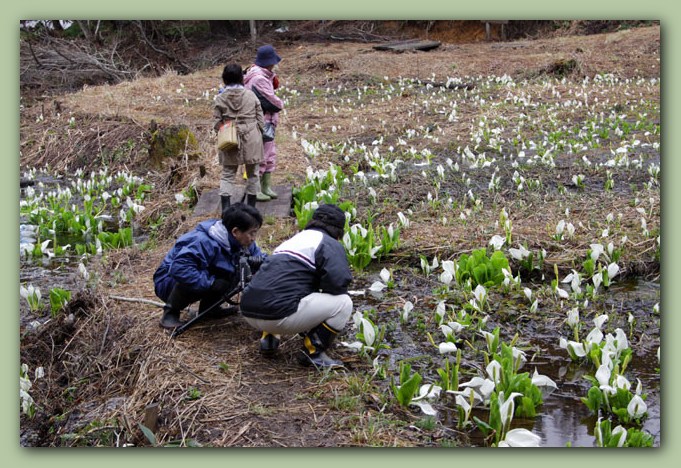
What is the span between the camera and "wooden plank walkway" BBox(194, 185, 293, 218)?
20.5 ft

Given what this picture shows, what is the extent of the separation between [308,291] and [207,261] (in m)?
0.62

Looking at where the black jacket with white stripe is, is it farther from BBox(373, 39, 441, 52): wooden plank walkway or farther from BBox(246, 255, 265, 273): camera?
BBox(373, 39, 441, 52): wooden plank walkway

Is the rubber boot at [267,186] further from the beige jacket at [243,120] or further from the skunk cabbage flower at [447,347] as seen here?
the skunk cabbage flower at [447,347]

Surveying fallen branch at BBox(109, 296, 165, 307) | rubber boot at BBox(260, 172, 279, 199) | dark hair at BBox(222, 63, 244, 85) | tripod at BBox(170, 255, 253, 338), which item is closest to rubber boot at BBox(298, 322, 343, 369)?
tripod at BBox(170, 255, 253, 338)

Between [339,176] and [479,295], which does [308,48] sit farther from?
[479,295]

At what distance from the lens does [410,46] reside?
16.1 m

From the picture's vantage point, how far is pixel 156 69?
49.6 feet

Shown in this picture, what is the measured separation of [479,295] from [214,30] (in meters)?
12.8

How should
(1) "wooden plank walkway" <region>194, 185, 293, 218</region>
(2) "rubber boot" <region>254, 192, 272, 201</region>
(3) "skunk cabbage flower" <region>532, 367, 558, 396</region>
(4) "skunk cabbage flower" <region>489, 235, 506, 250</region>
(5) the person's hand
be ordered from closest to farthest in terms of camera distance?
(3) "skunk cabbage flower" <region>532, 367, 558, 396</region>, (5) the person's hand, (4) "skunk cabbage flower" <region>489, 235, 506, 250</region>, (1) "wooden plank walkway" <region>194, 185, 293, 218</region>, (2) "rubber boot" <region>254, 192, 272, 201</region>

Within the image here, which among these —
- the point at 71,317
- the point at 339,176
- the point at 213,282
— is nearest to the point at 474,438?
the point at 213,282

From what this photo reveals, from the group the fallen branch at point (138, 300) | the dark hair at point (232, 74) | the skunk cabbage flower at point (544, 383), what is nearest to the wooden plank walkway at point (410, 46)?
the dark hair at point (232, 74)

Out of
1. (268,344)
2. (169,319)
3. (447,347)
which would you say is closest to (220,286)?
(169,319)

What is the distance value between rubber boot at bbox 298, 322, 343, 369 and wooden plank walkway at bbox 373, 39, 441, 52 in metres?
13.2

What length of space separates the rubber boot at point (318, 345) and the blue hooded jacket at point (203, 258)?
0.62 meters
